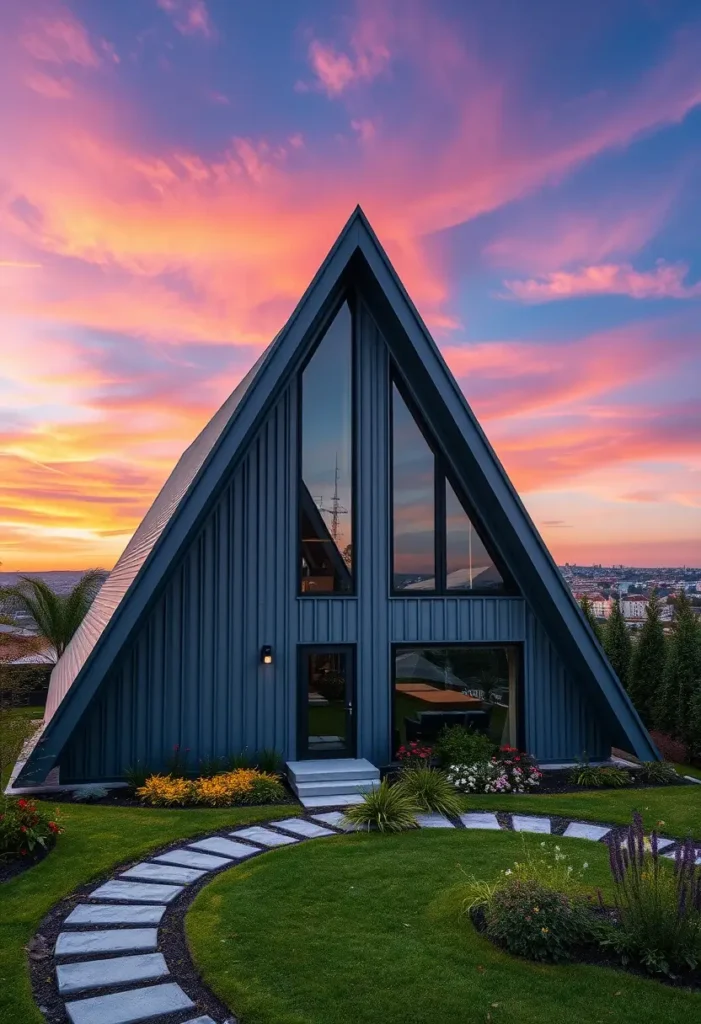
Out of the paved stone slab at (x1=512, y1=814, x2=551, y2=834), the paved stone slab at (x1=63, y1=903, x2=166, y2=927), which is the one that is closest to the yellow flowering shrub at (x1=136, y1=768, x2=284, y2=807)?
the paved stone slab at (x1=512, y1=814, x2=551, y2=834)

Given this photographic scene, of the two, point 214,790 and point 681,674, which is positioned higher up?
point 681,674

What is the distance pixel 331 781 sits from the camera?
10102 mm

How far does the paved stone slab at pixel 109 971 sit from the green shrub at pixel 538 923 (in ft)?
7.54

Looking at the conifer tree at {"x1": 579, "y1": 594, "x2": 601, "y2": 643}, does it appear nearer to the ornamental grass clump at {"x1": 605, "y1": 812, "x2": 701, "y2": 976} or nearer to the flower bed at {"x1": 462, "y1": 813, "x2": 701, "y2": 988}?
the flower bed at {"x1": 462, "y1": 813, "x2": 701, "y2": 988}

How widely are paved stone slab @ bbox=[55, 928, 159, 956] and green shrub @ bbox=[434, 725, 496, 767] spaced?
5.74 m

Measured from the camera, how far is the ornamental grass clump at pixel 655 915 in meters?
5.01

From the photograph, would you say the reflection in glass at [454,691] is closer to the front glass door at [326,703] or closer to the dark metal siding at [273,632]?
the dark metal siding at [273,632]

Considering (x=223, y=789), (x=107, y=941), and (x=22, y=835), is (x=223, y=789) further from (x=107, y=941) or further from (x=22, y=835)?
(x=107, y=941)

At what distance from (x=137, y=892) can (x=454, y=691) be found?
241 inches

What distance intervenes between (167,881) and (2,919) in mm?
1385

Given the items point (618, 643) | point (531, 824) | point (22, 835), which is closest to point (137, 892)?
point (22, 835)

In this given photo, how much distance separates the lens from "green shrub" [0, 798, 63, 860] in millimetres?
7234

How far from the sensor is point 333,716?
11141mm

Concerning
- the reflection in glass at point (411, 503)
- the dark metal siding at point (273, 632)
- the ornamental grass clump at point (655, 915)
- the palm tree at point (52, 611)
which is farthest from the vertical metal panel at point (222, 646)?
the palm tree at point (52, 611)
